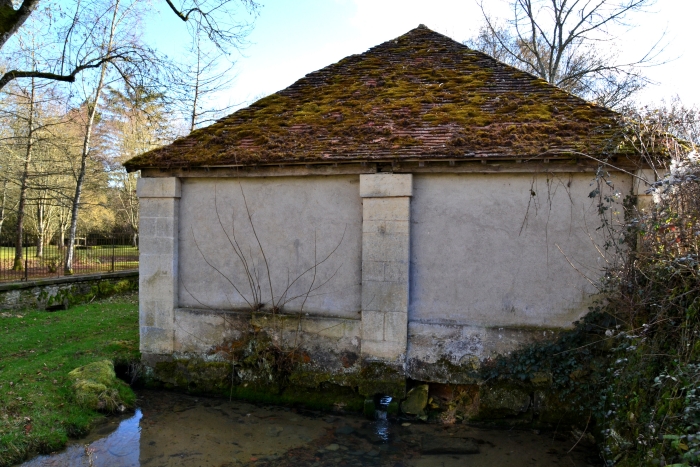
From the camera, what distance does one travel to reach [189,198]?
22.8ft

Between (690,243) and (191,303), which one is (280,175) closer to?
(191,303)

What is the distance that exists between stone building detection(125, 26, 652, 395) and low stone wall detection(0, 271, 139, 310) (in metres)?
6.21

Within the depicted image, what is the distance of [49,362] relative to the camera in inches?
267

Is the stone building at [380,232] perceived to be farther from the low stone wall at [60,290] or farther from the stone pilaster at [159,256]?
the low stone wall at [60,290]

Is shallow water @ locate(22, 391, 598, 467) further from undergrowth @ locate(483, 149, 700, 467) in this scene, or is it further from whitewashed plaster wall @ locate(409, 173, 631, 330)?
whitewashed plaster wall @ locate(409, 173, 631, 330)

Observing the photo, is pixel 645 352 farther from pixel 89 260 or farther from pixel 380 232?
pixel 89 260

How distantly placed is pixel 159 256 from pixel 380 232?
3.29m

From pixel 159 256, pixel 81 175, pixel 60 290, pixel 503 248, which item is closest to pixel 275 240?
pixel 159 256

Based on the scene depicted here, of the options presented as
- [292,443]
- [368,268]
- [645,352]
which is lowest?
[292,443]

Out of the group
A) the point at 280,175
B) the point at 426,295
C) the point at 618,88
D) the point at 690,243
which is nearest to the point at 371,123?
the point at 280,175

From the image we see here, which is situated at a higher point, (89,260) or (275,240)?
(275,240)

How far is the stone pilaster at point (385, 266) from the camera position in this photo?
6.05 metres

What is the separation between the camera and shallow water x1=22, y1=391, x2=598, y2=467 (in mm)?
4922

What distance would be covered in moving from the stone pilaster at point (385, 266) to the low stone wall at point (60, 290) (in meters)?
9.35
